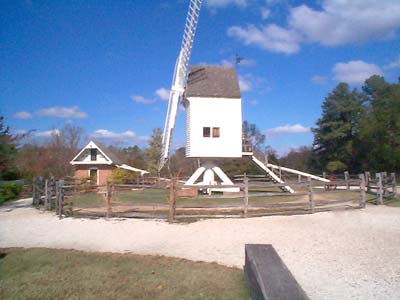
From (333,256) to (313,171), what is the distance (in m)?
52.7

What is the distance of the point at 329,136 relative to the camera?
5341 cm

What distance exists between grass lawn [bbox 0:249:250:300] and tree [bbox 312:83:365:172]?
49.0 meters

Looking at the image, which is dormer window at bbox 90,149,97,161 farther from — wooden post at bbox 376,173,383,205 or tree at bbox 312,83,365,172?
tree at bbox 312,83,365,172

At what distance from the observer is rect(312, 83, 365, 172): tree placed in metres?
52.8

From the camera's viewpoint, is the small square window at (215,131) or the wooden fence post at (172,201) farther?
the small square window at (215,131)

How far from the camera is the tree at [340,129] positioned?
52.8 m

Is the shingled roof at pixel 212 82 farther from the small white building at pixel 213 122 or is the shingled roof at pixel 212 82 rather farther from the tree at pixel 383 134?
the tree at pixel 383 134

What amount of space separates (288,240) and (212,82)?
1700cm

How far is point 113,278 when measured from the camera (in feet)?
21.3

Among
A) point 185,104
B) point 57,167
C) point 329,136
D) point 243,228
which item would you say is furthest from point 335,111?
point 243,228

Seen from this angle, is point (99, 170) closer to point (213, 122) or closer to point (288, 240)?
point (213, 122)

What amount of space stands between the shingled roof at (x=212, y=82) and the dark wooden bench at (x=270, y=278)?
19.1 meters

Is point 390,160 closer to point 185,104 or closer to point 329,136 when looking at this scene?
point 329,136

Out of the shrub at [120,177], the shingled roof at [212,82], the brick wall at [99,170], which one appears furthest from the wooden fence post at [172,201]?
the brick wall at [99,170]
